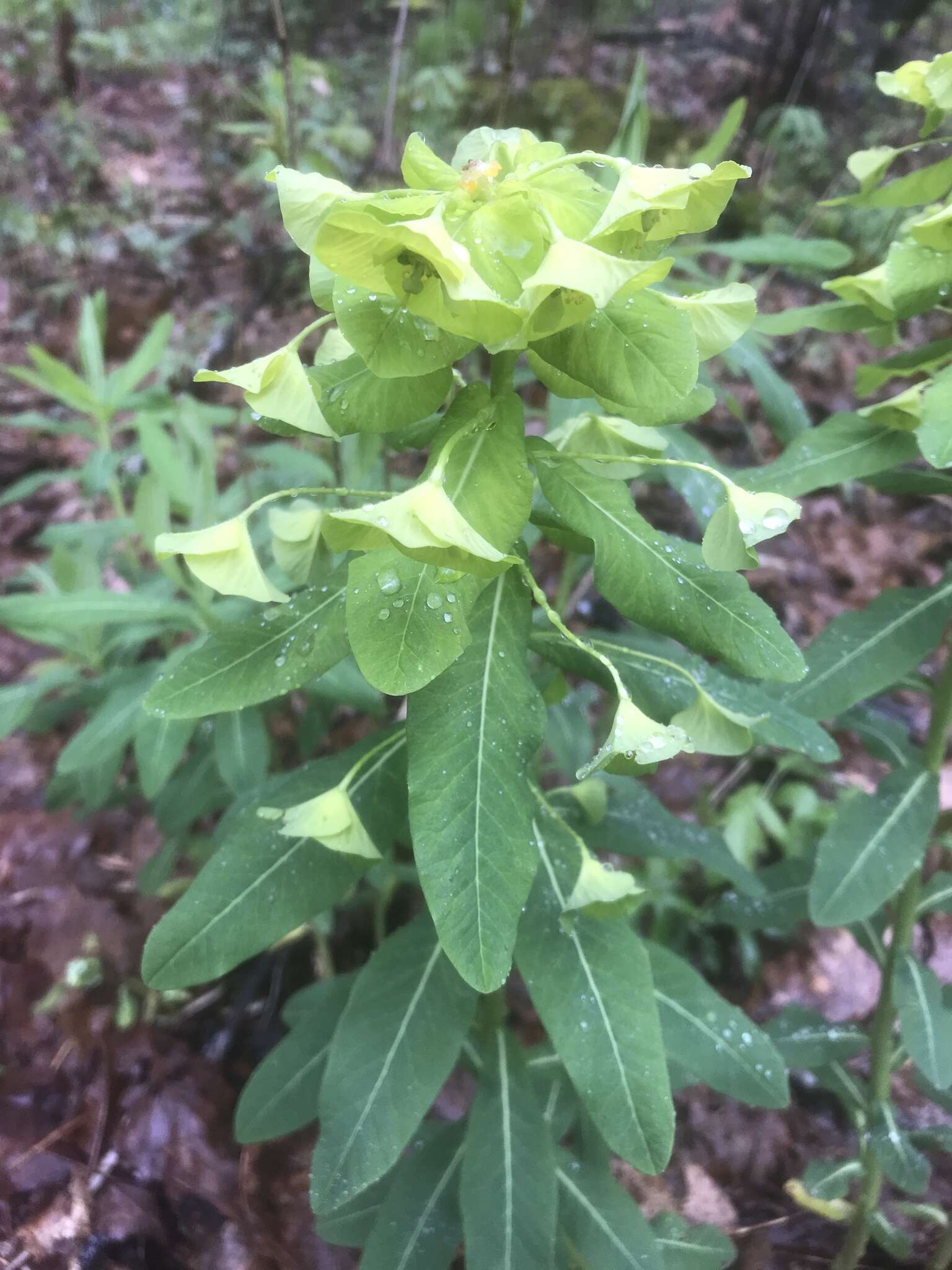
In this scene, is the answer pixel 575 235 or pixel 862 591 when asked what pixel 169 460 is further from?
pixel 862 591

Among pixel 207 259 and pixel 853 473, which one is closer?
pixel 853 473

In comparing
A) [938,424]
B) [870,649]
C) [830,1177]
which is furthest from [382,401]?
[830,1177]

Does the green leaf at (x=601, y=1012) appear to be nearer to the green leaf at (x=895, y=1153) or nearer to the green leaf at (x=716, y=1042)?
the green leaf at (x=716, y=1042)

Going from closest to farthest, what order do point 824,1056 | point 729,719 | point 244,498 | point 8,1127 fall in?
point 729,719 < point 824,1056 < point 8,1127 < point 244,498

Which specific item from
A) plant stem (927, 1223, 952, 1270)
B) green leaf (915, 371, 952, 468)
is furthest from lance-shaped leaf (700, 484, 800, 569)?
plant stem (927, 1223, 952, 1270)

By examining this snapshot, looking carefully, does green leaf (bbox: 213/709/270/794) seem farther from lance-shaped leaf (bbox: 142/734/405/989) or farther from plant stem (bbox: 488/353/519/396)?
plant stem (bbox: 488/353/519/396)

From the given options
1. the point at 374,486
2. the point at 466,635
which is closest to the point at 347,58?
the point at 374,486
